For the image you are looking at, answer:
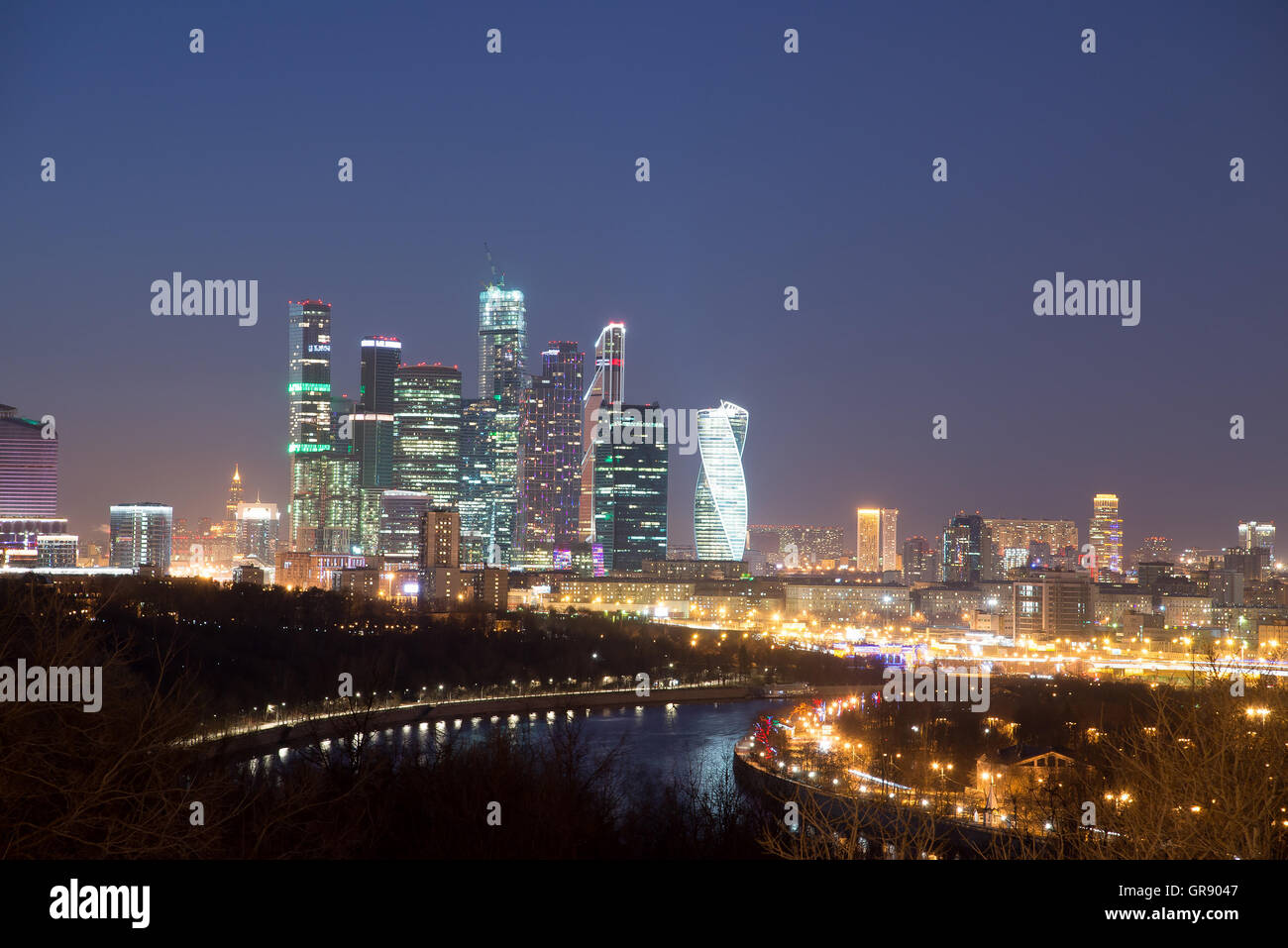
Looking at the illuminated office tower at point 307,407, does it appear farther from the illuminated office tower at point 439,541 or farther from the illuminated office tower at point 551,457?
the illuminated office tower at point 439,541

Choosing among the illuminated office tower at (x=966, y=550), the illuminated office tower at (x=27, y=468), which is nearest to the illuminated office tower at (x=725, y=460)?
the illuminated office tower at (x=966, y=550)

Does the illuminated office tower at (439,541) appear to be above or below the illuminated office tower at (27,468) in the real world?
below

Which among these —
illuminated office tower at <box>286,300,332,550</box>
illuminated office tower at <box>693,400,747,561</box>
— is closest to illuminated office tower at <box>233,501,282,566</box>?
illuminated office tower at <box>286,300,332,550</box>

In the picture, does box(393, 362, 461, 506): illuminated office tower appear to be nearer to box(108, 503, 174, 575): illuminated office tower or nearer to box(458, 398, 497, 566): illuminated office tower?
box(458, 398, 497, 566): illuminated office tower
